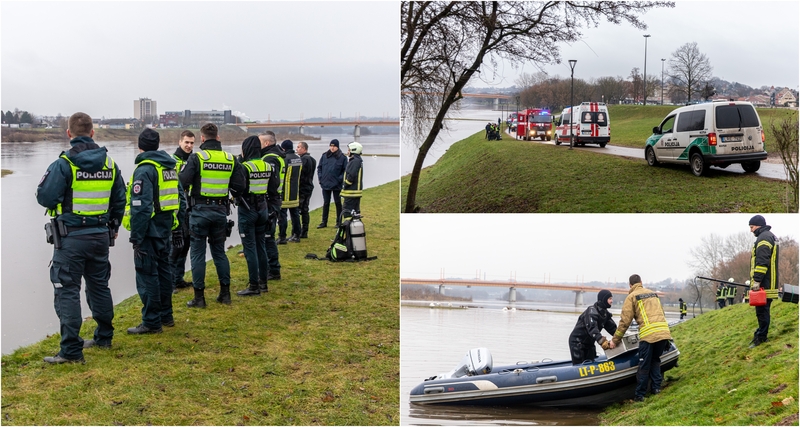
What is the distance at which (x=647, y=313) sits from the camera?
6.55 metres

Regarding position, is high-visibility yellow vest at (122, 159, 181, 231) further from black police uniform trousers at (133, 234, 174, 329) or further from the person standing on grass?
the person standing on grass

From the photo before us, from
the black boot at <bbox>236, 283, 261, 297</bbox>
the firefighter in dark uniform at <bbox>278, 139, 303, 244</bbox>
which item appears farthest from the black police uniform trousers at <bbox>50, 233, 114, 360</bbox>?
the firefighter in dark uniform at <bbox>278, 139, 303, 244</bbox>

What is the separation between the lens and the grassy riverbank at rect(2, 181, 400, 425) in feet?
14.0

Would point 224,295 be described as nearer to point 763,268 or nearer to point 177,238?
point 177,238

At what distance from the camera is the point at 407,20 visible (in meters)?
6.20

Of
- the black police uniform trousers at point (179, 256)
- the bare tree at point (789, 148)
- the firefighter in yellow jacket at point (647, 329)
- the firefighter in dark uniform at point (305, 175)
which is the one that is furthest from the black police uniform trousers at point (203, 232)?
the bare tree at point (789, 148)

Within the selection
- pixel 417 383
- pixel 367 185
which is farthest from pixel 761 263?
pixel 367 185

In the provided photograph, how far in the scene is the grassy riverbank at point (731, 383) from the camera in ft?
16.4

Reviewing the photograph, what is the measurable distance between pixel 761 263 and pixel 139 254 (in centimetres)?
627

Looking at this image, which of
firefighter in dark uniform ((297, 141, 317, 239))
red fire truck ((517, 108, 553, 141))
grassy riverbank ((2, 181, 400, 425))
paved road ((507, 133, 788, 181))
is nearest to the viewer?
grassy riverbank ((2, 181, 400, 425))

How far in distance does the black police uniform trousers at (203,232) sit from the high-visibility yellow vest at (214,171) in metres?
0.17

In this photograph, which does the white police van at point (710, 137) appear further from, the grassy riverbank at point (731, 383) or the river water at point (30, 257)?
the river water at point (30, 257)

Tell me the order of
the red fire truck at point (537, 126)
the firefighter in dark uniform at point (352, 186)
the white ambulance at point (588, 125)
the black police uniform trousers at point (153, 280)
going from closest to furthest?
the black police uniform trousers at point (153, 280) < the white ambulance at point (588, 125) < the red fire truck at point (537, 126) < the firefighter in dark uniform at point (352, 186)

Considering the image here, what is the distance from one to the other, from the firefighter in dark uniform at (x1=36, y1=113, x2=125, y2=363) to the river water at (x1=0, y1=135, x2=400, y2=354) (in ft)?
1.08
